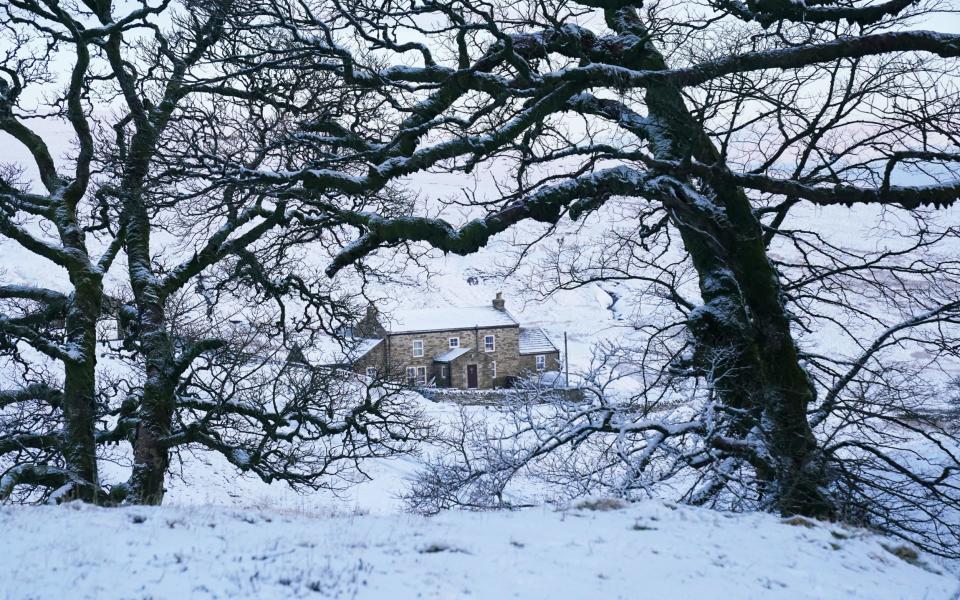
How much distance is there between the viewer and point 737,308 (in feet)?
26.2

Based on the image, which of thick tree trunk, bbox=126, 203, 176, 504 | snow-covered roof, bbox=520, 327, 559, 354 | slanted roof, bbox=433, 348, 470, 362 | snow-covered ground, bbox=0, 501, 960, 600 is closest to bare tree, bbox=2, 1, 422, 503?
thick tree trunk, bbox=126, 203, 176, 504

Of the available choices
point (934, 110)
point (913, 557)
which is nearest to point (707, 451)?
point (913, 557)

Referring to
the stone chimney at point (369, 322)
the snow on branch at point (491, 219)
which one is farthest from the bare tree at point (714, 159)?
the stone chimney at point (369, 322)

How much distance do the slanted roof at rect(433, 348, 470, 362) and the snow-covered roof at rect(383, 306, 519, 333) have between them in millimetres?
1521

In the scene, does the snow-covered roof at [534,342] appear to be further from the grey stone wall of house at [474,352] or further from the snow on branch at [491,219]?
the snow on branch at [491,219]

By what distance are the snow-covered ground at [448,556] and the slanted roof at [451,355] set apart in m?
36.3

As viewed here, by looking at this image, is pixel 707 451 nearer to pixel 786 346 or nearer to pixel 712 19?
pixel 786 346

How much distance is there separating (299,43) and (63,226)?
549 centimetres

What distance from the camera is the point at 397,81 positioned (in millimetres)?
7438

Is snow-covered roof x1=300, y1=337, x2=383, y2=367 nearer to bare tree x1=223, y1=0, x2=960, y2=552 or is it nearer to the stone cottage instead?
bare tree x1=223, y1=0, x2=960, y2=552

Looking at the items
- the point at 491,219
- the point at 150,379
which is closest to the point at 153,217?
the point at 150,379

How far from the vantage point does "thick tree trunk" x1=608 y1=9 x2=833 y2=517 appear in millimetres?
7156

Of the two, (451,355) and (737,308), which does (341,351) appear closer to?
(737,308)

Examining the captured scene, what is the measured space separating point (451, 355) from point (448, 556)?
38.1 meters
